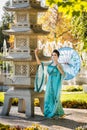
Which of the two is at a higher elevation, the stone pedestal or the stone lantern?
the stone lantern

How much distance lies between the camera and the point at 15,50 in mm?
12445

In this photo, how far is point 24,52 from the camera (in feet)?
40.4

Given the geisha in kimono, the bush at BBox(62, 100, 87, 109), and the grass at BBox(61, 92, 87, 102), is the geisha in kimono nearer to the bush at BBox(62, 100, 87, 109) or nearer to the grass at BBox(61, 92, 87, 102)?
the bush at BBox(62, 100, 87, 109)

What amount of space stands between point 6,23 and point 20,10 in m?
39.8

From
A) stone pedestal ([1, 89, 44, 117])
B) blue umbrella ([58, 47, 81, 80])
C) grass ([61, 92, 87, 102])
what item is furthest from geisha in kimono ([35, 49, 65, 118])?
grass ([61, 92, 87, 102])

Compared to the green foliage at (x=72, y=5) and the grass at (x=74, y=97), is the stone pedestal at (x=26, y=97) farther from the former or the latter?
the green foliage at (x=72, y=5)

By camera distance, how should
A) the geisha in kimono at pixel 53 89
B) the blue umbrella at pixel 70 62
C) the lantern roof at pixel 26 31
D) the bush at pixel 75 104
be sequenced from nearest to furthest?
the geisha in kimono at pixel 53 89, the lantern roof at pixel 26 31, the blue umbrella at pixel 70 62, the bush at pixel 75 104

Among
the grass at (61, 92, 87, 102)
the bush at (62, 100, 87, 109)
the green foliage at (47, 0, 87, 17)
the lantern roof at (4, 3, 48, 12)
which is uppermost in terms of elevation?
the green foliage at (47, 0, 87, 17)

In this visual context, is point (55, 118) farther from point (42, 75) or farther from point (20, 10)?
point (20, 10)

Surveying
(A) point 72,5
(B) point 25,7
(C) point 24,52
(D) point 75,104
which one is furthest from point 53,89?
(A) point 72,5

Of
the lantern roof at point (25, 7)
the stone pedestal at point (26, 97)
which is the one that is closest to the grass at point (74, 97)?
the stone pedestal at point (26, 97)

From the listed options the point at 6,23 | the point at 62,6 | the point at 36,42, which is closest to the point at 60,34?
the point at 6,23

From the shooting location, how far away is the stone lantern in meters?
12.2

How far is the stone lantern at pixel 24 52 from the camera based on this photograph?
12.2 meters
